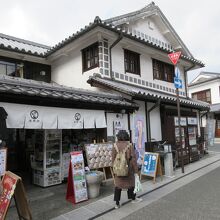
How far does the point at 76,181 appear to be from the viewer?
6.29 metres

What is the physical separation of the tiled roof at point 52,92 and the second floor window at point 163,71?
508 centimetres

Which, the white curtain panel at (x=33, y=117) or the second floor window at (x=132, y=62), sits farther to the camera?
the second floor window at (x=132, y=62)

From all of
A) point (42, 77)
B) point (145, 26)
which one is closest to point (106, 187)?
point (42, 77)

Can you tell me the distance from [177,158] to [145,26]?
335 inches

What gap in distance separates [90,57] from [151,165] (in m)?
6.16

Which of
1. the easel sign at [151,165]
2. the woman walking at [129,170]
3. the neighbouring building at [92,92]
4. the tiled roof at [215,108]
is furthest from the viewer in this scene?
the tiled roof at [215,108]

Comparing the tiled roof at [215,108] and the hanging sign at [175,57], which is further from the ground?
the hanging sign at [175,57]

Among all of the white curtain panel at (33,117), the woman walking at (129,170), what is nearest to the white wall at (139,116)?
the woman walking at (129,170)

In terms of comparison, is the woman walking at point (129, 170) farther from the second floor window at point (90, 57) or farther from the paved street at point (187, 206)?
the second floor window at point (90, 57)

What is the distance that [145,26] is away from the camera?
46.5 ft

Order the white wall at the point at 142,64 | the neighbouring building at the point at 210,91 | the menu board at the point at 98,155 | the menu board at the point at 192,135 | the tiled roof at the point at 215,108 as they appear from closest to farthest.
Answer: the menu board at the point at 98,155
the white wall at the point at 142,64
the menu board at the point at 192,135
the tiled roof at the point at 215,108
the neighbouring building at the point at 210,91

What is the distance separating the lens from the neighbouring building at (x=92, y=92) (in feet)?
22.7

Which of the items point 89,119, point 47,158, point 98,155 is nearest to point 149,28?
point 89,119

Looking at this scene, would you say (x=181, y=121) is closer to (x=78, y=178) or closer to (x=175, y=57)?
(x=175, y=57)
